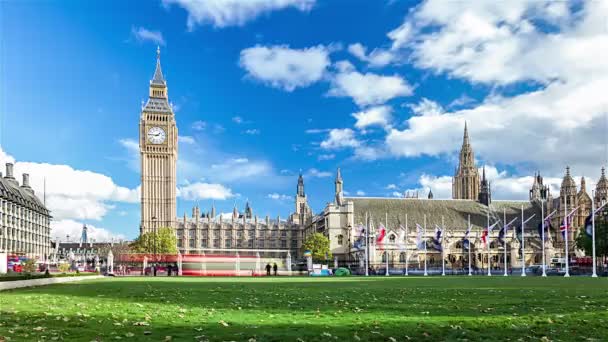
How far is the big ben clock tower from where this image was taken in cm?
16712

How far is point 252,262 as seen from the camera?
109 metres

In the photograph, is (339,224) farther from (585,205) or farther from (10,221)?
(10,221)

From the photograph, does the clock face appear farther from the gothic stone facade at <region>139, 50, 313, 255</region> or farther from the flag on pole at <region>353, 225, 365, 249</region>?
the flag on pole at <region>353, 225, 365, 249</region>

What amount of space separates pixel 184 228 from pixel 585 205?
9925 centimetres

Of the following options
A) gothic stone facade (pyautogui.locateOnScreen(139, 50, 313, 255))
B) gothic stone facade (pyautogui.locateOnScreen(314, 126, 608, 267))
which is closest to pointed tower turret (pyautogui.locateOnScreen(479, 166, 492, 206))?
gothic stone facade (pyautogui.locateOnScreen(314, 126, 608, 267))

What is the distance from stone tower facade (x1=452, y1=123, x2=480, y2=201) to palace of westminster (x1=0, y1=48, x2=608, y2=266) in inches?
10.3

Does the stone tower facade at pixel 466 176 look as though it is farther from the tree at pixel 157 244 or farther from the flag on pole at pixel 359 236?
the tree at pixel 157 244

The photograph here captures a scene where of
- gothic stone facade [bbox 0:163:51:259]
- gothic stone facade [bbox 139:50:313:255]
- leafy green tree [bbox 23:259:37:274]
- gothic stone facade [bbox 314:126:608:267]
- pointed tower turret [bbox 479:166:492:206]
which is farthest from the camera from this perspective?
gothic stone facade [bbox 139:50:313:255]

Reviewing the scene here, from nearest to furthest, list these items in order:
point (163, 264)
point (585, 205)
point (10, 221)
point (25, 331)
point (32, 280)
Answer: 1. point (25, 331)
2. point (32, 280)
3. point (163, 264)
4. point (10, 221)
5. point (585, 205)

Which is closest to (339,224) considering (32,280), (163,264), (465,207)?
(465,207)

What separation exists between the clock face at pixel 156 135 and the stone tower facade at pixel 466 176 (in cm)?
7983

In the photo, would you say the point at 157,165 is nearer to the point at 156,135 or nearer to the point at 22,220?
the point at 156,135

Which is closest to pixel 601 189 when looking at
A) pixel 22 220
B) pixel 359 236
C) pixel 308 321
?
pixel 359 236

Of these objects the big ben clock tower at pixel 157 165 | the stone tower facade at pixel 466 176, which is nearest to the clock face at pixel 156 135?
the big ben clock tower at pixel 157 165
